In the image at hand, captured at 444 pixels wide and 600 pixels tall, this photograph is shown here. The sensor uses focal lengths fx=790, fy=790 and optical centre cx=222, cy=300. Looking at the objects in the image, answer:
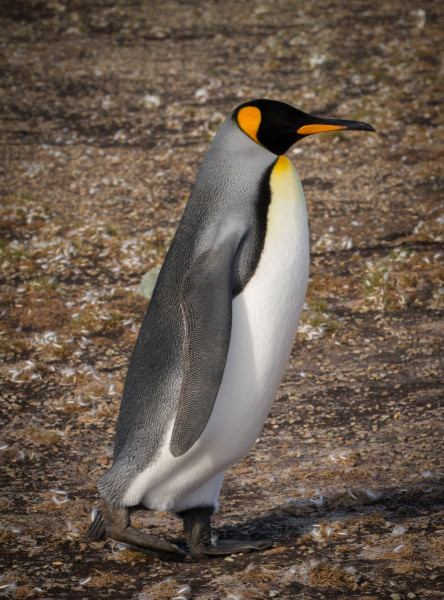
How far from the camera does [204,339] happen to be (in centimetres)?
332

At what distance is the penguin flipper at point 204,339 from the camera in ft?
10.9

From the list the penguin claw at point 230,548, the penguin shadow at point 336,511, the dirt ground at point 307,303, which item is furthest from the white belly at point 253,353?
the penguin shadow at point 336,511

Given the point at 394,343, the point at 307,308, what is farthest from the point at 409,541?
the point at 307,308

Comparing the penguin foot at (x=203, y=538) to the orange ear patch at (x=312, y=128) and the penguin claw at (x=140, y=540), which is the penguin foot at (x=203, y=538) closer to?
the penguin claw at (x=140, y=540)

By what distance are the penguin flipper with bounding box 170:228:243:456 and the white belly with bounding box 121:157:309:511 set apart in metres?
0.16

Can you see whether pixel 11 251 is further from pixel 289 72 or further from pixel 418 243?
pixel 289 72

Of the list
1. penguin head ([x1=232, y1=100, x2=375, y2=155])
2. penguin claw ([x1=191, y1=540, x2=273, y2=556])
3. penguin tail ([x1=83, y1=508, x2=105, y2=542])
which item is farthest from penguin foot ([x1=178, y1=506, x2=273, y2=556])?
penguin head ([x1=232, y1=100, x2=375, y2=155])

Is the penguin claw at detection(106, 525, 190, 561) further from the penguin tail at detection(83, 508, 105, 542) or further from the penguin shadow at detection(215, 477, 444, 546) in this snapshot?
the penguin shadow at detection(215, 477, 444, 546)

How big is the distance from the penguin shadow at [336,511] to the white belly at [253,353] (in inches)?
23.7

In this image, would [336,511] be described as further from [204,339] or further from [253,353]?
[204,339]

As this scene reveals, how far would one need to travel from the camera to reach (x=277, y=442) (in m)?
5.12

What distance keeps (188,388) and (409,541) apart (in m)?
1.31

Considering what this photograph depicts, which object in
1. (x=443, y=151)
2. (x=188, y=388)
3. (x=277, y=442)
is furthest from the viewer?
(x=443, y=151)

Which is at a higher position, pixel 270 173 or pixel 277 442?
pixel 270 173
